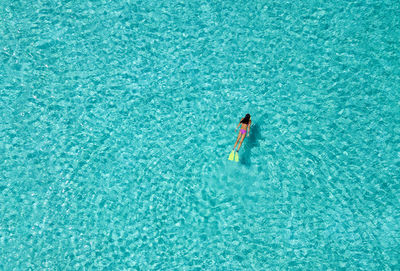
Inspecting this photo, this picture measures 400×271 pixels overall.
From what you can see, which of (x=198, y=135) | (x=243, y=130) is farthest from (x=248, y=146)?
(x=198, y=135)

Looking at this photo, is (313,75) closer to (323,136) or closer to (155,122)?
(323,136)

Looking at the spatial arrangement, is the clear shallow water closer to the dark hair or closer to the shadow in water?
the shadow in water

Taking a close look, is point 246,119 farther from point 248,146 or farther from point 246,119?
point 248,146

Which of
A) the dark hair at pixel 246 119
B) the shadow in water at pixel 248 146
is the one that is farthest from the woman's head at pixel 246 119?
the shadow in water at pixel 248 146

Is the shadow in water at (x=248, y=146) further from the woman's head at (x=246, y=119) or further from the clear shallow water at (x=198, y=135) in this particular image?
the woman's head at (x=246, y=119)

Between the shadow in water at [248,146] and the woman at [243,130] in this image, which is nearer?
the woman at [243,130]

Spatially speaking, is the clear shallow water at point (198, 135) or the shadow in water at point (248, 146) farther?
the shadow in water at point (248, 146)

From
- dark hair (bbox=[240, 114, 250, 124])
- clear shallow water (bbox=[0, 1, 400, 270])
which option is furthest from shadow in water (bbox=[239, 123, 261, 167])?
dark hair (bbox=[240, 114, 250, 124])

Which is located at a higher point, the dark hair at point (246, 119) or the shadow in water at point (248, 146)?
the dark hair at point (246, 119)
